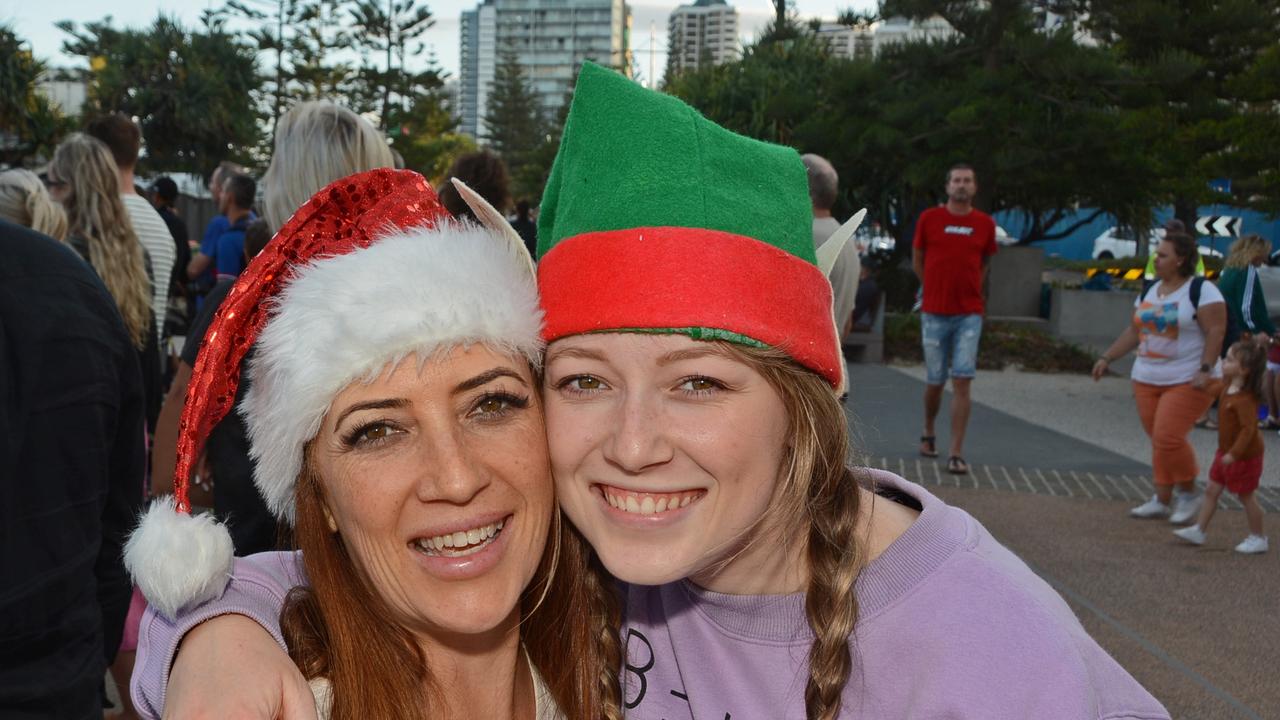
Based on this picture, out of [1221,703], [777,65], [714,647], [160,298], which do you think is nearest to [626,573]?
[714,647]

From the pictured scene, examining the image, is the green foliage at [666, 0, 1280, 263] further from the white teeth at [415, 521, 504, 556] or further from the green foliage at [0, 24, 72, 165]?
A: the green foliage at [0, 24, 72, 165]

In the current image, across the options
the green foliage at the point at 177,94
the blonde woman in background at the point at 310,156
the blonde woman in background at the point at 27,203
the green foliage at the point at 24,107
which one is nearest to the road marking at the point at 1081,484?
the blonde woman in background at the point at 310,156

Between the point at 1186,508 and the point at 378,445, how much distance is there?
22.6 ft

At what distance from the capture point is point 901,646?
77.0 inches

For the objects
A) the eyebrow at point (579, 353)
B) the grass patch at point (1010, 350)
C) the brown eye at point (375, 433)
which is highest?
the eyebrow at point (579, 353)

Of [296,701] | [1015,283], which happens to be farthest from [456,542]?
[1015,283]

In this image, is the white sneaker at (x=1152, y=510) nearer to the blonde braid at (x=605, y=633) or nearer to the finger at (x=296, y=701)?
the blonde braid at (x=605, y=633)

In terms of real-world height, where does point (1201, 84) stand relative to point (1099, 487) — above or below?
above

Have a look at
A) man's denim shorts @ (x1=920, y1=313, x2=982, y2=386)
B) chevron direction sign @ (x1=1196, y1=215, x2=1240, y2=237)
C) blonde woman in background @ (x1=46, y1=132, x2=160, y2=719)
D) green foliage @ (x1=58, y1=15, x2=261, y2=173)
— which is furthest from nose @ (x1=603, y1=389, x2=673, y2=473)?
green foliage @ (x1=58, y1=15, x2=261, y2=173)

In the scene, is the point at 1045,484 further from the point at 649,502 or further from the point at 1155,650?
the point at 649,502

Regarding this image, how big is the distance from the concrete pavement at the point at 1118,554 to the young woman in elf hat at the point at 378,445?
902mm

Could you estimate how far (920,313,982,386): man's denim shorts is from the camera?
8797 mm

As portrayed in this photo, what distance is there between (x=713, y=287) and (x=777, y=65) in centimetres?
2331

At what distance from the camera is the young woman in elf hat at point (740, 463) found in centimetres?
194
